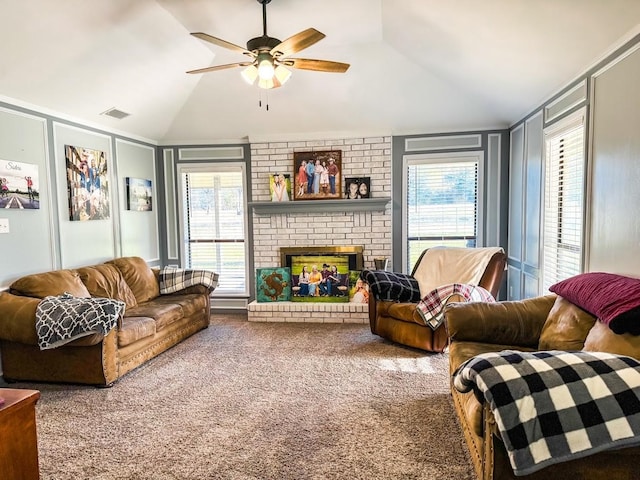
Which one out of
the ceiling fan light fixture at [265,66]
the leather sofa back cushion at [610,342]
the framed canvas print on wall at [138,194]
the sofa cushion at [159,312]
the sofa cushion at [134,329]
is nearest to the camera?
the leather sofa back cushion at [610,342]

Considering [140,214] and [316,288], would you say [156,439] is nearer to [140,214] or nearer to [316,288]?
[316,288]

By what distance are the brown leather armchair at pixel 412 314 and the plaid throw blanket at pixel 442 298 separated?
0.21ft

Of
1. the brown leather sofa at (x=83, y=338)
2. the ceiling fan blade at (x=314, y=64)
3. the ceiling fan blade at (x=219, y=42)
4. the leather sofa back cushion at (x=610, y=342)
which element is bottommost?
the brown leather sofa at (x=83, y=338)

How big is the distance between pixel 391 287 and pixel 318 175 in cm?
188

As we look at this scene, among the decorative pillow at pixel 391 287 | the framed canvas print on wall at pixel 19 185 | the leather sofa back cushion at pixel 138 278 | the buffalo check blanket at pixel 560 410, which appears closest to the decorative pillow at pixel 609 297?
the buffalo check blanket at pixel 560 410

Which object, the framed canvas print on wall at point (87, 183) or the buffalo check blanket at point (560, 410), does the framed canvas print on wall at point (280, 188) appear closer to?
the framed canvas print on wall at point (87, 183)

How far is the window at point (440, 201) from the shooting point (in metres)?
5.02

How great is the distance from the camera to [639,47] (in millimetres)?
2252

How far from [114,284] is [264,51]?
275 centimetres

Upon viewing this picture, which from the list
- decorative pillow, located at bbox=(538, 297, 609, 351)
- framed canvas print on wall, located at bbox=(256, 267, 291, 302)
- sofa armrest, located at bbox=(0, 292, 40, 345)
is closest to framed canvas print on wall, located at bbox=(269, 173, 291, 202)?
framed canvas print on wall, located at bbox=(256, 267, 291, 302)

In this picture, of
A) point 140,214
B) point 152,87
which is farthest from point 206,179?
point 152,87

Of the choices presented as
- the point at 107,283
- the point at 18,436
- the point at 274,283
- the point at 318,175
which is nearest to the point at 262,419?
the point at 18,436

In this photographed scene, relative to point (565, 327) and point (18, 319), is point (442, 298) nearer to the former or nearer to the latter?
point (565, 327)

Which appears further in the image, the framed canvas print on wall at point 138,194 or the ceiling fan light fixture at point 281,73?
the framed canvas print on wall at point 138,194
